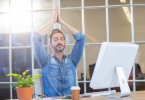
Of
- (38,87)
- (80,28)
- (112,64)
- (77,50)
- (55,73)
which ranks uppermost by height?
(80,28)

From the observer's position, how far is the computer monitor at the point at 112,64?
7.87ft

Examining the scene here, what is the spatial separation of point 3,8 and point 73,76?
166cm

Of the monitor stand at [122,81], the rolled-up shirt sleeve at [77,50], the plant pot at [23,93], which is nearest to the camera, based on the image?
the plant pot at [23,93]

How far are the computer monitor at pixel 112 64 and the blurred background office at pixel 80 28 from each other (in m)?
1.36

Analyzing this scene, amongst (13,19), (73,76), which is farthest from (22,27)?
(73,76)

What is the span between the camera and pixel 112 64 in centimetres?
251

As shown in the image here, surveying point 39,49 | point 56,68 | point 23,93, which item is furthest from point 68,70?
point 23,93

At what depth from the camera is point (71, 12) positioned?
4121 millimetres

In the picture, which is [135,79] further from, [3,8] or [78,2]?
[3,8]

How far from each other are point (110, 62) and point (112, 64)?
44mm

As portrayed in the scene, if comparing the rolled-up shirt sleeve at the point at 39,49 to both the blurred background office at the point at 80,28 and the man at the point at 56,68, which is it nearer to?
the man at the point at 56,68

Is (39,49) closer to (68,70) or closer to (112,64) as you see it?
(68,70)

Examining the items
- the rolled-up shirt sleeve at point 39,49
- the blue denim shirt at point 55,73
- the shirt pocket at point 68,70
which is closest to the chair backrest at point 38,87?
the blue denim shirt at point 55,73

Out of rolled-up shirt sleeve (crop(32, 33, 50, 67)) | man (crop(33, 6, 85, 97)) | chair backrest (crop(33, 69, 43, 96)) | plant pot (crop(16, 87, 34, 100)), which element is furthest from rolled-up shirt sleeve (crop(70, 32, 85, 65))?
plant pot (crop(16, 87, 34, 100))
